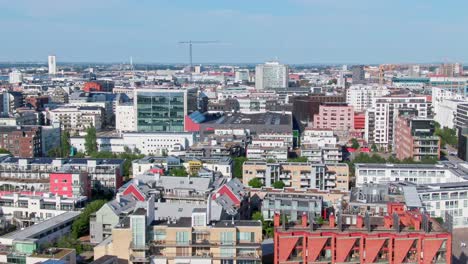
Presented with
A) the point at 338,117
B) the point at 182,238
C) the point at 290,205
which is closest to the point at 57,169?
the point at 290,205

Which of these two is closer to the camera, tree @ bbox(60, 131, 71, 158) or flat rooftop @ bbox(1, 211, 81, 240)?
flat rooftop @ bbox(1, 211, 81, 240)

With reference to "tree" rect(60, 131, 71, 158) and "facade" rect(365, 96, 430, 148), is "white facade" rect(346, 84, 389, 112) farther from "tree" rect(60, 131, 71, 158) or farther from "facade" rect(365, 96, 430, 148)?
"tree" rect(60, 131, 71, 158)

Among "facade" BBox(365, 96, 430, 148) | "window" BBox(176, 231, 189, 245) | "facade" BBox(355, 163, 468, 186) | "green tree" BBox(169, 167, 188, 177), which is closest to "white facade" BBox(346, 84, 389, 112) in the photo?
"facade" BBox(365, 96, 430, 148)

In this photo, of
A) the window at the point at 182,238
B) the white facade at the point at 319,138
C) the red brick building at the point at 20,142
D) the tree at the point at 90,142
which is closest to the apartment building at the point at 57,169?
the red brick building at the point at 20,142

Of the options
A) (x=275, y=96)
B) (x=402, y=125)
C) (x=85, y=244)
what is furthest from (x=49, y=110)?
(x=85, y=244)

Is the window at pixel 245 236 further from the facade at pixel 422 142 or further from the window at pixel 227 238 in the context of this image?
the facade at pixel 422 142

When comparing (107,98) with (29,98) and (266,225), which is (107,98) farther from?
(266,225)

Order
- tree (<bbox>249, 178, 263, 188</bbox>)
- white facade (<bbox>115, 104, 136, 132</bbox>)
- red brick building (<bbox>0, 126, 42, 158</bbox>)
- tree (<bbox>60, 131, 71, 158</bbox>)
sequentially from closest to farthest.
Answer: tree (<bbox>249, 178, 263, 188</bbox>), red brick building (<bbox>0, 126, 42, 158</bbox>), tree (<bbox>60, 131, 71, 158</bbox>), white facade (<bbox>115, 104, 136, 132</bbox>)
